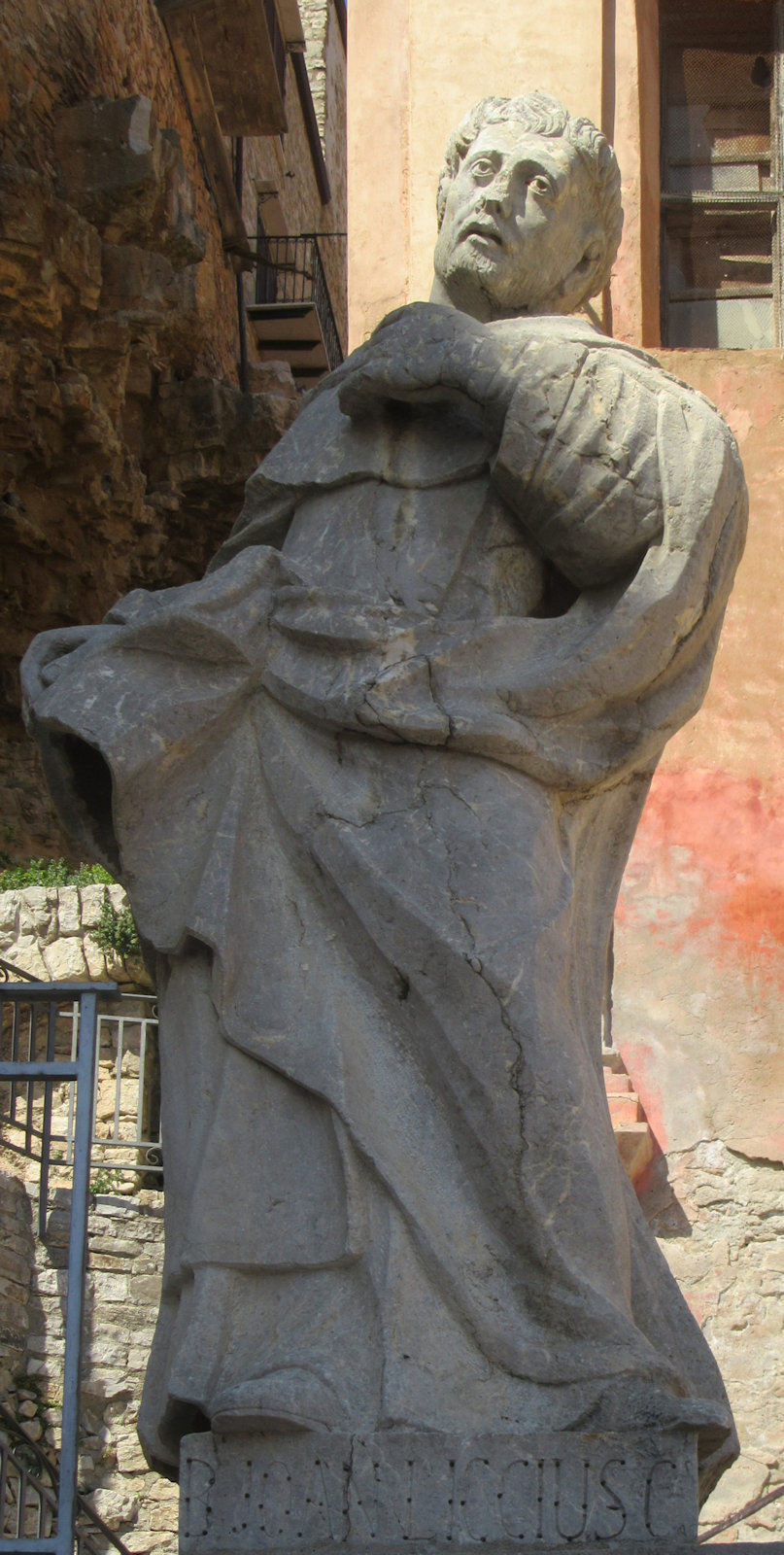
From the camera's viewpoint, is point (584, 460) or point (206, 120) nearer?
point (584, 460)

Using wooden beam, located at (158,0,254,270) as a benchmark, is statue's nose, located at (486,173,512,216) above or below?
Result: below

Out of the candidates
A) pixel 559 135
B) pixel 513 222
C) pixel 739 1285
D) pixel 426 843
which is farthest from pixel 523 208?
pixel 739 1285

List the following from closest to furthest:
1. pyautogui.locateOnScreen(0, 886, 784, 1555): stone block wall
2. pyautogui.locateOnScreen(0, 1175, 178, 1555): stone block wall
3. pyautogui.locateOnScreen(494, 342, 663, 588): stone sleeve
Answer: pyautogui.locateOnScreen(494, 342, 663, 588): stone sleeve, pyautogui.locateOnScreen(0, 886, 784, 1555): stone block wall, pyautogui.locateOnScreen(0, 1175, 178, 1555): stone block wall

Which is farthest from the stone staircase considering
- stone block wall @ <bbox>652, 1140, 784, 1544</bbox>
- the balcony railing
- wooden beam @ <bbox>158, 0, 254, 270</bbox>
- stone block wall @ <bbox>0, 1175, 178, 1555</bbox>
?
the balcony railing

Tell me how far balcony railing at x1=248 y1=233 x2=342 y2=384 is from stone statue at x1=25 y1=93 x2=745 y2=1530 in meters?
16.5

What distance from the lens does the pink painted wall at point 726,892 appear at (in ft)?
17.8

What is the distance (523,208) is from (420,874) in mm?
1248

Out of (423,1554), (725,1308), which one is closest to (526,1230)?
(423,1554)

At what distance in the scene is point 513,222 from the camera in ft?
11.9

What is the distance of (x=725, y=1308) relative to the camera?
515 cm

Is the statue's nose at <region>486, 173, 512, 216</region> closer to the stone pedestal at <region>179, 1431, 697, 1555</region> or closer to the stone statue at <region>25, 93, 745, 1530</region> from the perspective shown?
the stone statue at <region>25, 93, 745, 1530</region>

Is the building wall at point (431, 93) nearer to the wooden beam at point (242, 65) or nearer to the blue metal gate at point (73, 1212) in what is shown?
the blue metal gate at point (73, 1212)

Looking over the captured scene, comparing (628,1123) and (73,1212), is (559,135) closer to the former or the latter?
(73,1212)

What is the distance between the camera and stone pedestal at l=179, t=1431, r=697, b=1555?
104 inches
